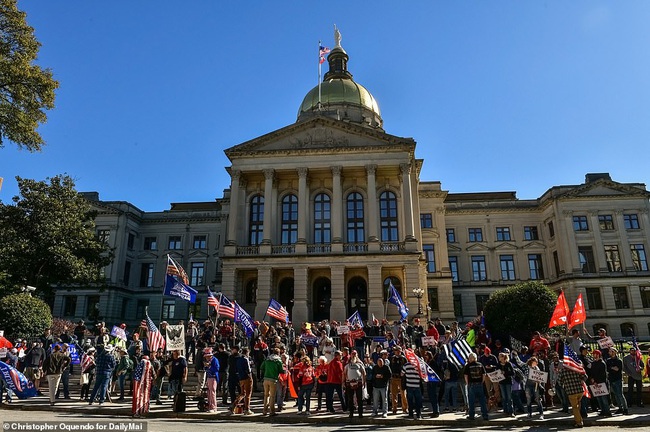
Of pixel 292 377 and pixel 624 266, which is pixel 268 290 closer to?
pixel 292 377

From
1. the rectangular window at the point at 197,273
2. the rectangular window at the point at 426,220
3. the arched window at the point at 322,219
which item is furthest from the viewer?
the rectangular window at the point at 197,273

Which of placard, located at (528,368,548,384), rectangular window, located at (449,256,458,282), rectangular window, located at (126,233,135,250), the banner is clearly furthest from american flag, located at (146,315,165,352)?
rectangular window, located at (449,256,458,282)

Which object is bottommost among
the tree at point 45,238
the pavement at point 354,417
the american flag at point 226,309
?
the pavement at point 354,417

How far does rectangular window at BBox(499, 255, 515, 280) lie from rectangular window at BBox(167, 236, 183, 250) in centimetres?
3646

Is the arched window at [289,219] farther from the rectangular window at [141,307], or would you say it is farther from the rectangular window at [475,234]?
the rectangular window at [475,234]

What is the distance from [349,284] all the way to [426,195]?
51.0ft

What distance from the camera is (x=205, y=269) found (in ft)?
168

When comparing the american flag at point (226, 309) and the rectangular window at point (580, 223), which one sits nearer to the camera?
the american flag at point (226, 309)

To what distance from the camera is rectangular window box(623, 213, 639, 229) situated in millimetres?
46094

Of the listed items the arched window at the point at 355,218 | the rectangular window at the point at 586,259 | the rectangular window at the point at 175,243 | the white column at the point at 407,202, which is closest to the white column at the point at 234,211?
the arched window at the point at 355,218

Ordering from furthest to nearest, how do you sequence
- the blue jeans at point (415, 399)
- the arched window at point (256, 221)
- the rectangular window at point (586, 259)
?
1. the rectangular window at point (586, 259)
2. the arched window at point (256, 221)
3. the blue jeans at point (415, 399)

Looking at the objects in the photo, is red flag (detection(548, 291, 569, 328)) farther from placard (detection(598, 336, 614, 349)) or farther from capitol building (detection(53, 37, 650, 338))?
capitol building (detection(53, 37, 650, 338))

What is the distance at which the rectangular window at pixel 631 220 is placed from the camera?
46.1 m

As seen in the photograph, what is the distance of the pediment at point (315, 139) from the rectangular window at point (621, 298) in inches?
1057
